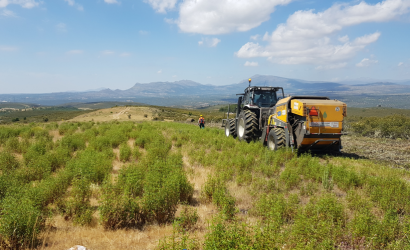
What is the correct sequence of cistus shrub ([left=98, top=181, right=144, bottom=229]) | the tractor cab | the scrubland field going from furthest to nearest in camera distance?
the tractor cab < cistus shrub ([left=98, top=181, right=144, bottom=229]) < the scrubland field

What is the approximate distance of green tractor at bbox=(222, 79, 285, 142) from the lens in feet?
34.8

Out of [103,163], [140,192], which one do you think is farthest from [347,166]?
[103,163]

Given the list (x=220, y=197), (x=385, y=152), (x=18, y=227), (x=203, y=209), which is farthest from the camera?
(x=385, y=152)

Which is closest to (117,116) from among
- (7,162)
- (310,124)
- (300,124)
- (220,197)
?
(7,162)

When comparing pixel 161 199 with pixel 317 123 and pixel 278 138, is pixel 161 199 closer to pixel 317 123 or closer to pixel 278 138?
pixel 278 138

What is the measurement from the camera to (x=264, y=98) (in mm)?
11773

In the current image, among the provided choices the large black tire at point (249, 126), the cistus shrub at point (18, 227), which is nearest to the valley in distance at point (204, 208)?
the cistus shrub at point (18, 227)

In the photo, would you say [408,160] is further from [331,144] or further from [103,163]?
[103,163]

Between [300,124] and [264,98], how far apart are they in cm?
401

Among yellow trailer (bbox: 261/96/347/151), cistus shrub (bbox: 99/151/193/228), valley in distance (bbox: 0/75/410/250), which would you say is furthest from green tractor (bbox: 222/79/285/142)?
cistus shrub (bbox: 99/151/193/228)

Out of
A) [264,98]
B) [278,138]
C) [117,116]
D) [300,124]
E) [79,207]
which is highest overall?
[264,98]

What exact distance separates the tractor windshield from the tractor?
2.89 ft

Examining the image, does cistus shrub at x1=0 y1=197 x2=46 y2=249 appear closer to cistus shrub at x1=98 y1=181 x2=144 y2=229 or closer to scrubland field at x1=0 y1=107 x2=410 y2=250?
scrubland field at x1=0 y1=107 x2=410 y2=250

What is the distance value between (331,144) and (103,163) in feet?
26.3
